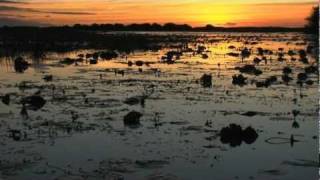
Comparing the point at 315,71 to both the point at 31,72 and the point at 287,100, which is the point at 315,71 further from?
the point at 31,72

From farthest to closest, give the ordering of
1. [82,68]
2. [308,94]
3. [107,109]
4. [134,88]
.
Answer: [82,68] < [134,88] < [308,94] < [107,109]

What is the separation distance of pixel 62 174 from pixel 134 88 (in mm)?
11214

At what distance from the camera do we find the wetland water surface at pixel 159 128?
34.6 ft

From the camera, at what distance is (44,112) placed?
632 inches

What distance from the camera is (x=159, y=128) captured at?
45.8ft

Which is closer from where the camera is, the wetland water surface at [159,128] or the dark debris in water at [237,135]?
the wetland water surface at [159,128]

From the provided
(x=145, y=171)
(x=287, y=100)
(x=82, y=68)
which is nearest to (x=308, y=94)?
(x=287, y=100)

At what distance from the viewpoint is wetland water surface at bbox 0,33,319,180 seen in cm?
1055

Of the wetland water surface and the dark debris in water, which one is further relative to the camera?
the dark debris in water

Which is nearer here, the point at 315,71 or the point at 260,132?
the point at 260,132

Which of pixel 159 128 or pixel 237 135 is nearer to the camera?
pixel 237 135

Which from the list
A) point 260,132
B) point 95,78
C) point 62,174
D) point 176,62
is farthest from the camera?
point 176,62

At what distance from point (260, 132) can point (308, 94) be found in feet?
22.4

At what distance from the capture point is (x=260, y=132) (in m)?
13.5
